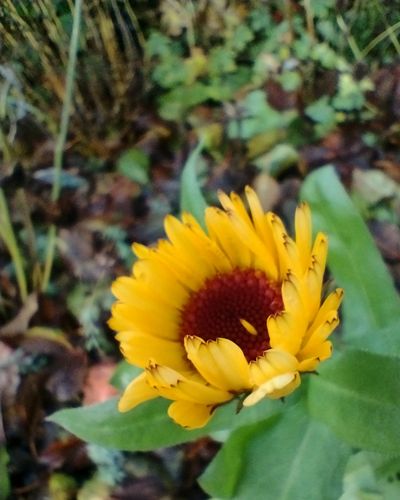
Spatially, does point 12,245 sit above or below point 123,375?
above

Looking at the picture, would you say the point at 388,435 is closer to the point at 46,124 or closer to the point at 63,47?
the point at 63,47

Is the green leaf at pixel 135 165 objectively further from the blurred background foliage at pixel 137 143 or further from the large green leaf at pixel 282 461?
the large green leaf at pixel 282 461

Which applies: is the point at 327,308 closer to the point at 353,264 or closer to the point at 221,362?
the point at 221,362

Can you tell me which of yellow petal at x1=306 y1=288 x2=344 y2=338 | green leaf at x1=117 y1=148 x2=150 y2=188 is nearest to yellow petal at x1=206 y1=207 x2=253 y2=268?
yellow petal at x1=306 y1=288 x2=344 y2=338

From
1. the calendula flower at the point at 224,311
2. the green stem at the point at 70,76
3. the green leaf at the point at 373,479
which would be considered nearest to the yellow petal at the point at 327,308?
the calendula flower at the point at 224,311

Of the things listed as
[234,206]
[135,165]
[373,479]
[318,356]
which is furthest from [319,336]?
[135,165]

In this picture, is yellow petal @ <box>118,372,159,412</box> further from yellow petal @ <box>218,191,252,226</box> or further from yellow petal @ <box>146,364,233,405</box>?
yellow petal @ <box>218,191,252,226</box>
